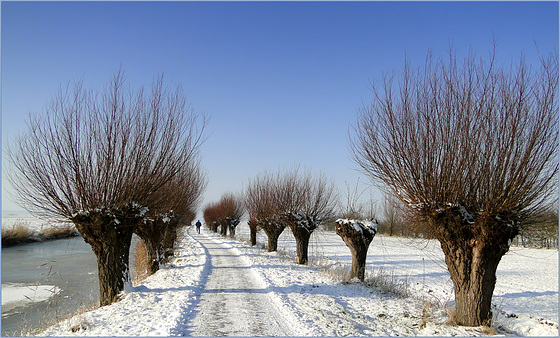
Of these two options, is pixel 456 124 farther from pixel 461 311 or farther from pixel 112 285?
pixel 112 285

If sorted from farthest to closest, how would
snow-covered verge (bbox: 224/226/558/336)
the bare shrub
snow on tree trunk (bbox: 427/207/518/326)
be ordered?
1. the bare shrub
2. snow on tree trunk (bbox: 427/207/518/326)
3. snow-covered verge (bbox: 224/226/558/336)

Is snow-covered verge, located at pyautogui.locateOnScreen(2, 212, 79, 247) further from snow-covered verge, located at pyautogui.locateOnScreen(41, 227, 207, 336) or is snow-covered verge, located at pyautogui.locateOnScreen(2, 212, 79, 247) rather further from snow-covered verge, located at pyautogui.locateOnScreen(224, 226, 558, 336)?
snow-covered verge, located at pyautogui.locateOnScreen(224, 226, 558, 336)

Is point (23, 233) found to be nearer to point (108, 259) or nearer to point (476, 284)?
point (108, 259)

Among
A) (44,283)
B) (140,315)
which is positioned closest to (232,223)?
(44,283)

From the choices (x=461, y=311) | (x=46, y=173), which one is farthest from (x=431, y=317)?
(x=46, y=173)

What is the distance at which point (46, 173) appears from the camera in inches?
330

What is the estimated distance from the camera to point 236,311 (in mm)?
7613

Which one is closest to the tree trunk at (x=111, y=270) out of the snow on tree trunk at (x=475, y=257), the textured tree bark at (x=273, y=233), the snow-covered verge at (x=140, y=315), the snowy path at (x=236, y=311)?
the snow-covered verge at (x=140, y=315)

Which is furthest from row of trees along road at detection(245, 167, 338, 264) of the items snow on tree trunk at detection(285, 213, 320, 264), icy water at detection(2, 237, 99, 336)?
icy water at detection(2, 237, 99, 336)

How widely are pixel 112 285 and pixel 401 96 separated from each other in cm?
862

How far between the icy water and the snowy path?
327cm

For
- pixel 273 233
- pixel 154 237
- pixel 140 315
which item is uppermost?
pixel 154 237

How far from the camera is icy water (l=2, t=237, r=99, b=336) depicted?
9.16 meters

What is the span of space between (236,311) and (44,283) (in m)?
11.5
